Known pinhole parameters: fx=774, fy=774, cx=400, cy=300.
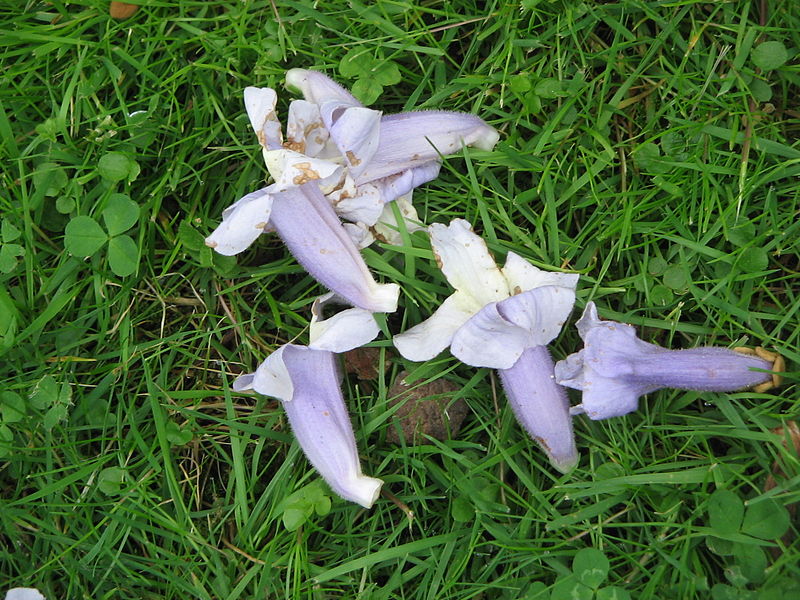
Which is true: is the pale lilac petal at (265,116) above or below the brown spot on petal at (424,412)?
above

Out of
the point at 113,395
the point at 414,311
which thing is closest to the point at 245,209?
the point at 414,311

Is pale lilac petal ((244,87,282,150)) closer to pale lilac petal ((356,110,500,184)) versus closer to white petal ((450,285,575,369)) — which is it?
pale lilac petal ((356,110,500,184))

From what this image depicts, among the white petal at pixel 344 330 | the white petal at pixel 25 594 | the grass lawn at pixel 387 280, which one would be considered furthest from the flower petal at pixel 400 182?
the white petal at pixel 25 594

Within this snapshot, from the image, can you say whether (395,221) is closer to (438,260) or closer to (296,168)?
(438,260)

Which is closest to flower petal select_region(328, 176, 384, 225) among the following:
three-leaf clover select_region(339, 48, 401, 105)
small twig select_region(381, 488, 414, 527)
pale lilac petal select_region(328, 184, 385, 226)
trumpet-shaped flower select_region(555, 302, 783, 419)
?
pale lilac petal select_region(328, 184, 385, 226)

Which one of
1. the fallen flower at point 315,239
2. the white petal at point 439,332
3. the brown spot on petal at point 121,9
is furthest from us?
the brown spot on petal at point 121,9

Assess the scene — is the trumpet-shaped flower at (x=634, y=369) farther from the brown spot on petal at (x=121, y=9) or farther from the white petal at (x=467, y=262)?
the brown spot on petal at (x=121, y=9)

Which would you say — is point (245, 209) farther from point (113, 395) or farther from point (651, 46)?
point (651, 46)

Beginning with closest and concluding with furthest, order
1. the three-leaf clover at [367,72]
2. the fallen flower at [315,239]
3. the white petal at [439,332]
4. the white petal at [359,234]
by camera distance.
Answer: the fallen flower at [315,239] → the white petal at [439,332] → the white petal at [359,234] → the three-leaf clover at [367,72]
